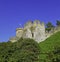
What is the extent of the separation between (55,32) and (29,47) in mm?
27300

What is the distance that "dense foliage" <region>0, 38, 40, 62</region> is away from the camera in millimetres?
41812

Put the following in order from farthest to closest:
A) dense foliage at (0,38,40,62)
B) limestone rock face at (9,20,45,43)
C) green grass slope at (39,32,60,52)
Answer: limestone rock face at (9,20,45,43) < green grass slope at (39,32,60,52) < dense foliage at (0,38,40,62)

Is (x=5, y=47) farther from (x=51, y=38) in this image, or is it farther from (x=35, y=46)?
(x=51, y=38)

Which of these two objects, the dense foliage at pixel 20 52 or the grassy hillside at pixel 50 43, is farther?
the grassy hillside at pixel 50 43

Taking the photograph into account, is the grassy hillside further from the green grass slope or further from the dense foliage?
the dense foliage

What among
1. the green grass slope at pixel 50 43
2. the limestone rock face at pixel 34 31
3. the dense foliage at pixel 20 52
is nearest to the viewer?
the dense foliage at pixel 20 52

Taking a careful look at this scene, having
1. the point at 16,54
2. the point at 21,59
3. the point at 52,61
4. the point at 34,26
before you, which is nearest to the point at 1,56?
the point at 16,54

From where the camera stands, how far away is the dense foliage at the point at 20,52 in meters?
41.8

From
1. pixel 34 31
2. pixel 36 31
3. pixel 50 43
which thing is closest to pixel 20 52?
pixel 50 43

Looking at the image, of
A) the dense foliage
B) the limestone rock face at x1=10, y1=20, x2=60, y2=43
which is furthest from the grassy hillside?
the dense foliage

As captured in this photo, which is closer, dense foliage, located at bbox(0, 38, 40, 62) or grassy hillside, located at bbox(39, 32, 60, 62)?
dense foliage, located at bbox(0, 38, 40, 62)

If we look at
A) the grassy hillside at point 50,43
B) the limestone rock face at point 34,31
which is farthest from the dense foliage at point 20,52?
the limestone rock face at point 34,31

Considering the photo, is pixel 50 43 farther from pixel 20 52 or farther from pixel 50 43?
pixel 20 52

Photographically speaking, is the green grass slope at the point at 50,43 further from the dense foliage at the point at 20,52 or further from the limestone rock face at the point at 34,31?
the dense foliage at the point at 20,52
